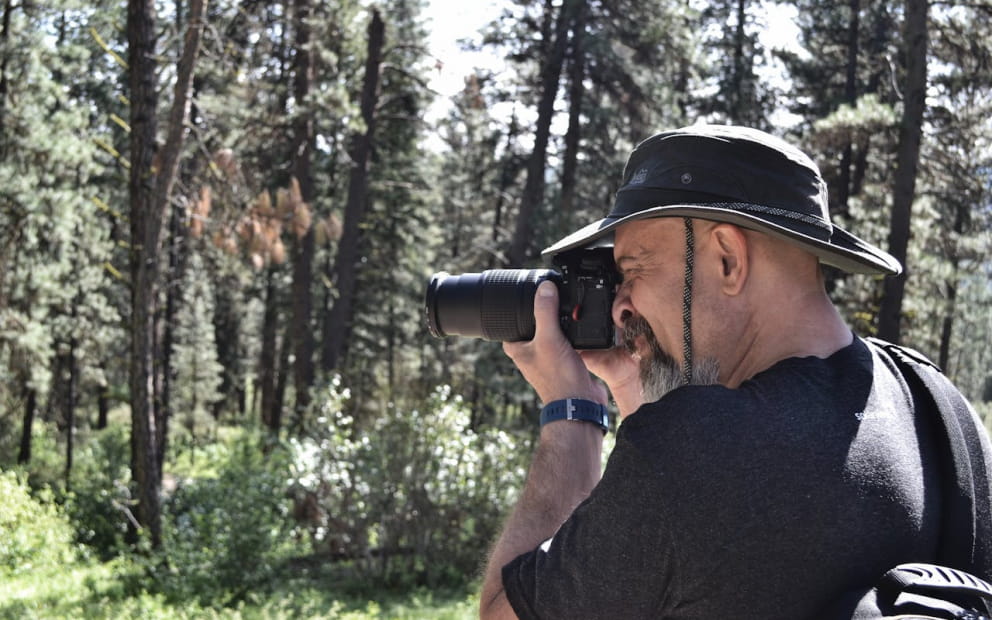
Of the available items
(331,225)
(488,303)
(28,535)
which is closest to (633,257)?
(488,303)

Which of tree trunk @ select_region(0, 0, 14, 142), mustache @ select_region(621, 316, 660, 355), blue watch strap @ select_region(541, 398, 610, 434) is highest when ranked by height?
tree trunk @ select_region(0, 0, 14, 142)

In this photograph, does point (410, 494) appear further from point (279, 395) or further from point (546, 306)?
point (279, 395)

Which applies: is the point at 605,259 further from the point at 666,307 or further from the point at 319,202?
the point at 319,202

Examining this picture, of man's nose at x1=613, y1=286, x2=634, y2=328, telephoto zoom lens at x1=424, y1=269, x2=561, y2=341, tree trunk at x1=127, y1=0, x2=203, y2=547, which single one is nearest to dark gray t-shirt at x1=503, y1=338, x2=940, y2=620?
man's nose at x1=613, y1=286, x2=634, y2=328

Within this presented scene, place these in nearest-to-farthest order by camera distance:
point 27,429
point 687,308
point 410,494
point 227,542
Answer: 1. point 687,308
2. point 227,542
3. point 410,494
4. point 27,429

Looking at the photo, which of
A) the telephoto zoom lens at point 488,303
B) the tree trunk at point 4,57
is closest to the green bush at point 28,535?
the tree trunk at point 4,57

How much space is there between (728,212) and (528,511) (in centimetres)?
65

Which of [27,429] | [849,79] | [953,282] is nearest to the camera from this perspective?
[953,282]

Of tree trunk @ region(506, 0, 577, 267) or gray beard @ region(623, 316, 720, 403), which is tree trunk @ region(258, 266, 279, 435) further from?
gray beard @ region(623, 316, 720, 403)

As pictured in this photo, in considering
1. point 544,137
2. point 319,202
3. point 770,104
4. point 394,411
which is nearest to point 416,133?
point 319,202

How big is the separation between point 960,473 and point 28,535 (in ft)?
32.5

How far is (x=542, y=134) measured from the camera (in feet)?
49.9

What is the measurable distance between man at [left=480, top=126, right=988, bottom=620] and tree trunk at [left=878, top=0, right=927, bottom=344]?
8.80 meters

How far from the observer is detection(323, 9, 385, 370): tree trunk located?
1453 cm
